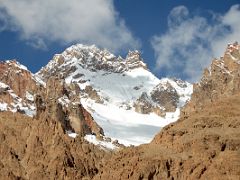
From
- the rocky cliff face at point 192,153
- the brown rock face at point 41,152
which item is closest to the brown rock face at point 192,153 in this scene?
the rocky cliff face at point 192,153

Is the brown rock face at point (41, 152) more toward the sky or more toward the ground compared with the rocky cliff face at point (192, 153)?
more toward the sky

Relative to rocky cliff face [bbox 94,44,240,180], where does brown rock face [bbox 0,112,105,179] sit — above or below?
above

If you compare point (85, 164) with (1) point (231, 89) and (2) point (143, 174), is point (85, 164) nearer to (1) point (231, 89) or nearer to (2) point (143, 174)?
(2) point (143, 174)

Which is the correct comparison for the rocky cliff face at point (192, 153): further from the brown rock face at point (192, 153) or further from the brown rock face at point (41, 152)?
the brown rock face at point (41, 152)

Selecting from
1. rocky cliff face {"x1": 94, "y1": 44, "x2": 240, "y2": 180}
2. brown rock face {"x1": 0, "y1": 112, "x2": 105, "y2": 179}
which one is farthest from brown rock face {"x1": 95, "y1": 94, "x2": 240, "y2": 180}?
brown rock face {"x1": 0, "y1": 112, "x2": 105, "y2": 179}

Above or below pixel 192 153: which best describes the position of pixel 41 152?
above

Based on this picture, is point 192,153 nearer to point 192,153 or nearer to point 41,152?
point 192,153

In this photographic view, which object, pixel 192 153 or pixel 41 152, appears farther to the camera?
pixel 41 152

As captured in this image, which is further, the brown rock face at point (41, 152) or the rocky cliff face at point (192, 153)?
the brown rock face at point (41, 152)

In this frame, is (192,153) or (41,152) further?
(41,152)

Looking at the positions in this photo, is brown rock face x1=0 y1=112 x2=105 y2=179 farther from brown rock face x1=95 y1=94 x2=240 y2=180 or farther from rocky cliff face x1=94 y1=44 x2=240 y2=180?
brown rock face x1=95 y1=94 x2=240 y2=180

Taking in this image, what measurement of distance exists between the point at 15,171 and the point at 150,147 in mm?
38088

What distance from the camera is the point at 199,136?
103812 millimetres

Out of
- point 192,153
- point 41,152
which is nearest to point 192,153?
point 192,153
